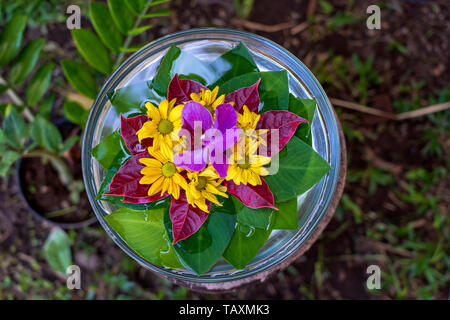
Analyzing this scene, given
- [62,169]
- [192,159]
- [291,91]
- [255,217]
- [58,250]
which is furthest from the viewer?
[58,250]

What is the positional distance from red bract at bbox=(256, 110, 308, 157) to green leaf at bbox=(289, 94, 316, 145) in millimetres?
47

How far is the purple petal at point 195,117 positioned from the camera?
0.40 m

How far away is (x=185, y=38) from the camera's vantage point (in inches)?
24.2

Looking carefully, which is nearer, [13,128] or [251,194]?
[251,194]

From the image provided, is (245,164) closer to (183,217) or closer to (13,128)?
(183,217)

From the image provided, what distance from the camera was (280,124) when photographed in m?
0.47

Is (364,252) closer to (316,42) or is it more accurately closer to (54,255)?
(316,42)

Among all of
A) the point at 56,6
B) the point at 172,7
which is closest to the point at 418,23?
the point at 172,7

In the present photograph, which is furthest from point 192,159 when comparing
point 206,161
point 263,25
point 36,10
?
point 36,10

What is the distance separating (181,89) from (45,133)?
0.40 meters

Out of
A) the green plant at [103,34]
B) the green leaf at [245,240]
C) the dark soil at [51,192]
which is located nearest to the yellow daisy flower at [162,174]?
the green leaf at [245,240]

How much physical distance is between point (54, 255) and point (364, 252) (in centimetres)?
86

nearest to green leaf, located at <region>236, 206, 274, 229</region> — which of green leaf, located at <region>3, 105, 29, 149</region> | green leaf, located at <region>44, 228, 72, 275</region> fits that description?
green leaf, located at <region>3, 105, 29, 149</region>
